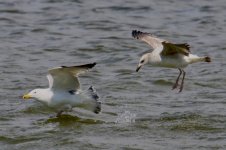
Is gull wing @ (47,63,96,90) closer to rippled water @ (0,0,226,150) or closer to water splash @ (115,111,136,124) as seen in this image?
rippled water @ (0,0,226,150)

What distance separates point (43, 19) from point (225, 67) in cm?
682

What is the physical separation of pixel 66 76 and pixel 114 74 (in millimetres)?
4406

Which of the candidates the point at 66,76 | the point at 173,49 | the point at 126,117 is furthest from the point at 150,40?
the point at 66,76

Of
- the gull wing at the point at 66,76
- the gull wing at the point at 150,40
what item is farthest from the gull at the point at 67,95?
the gull wing at the point at 150,40

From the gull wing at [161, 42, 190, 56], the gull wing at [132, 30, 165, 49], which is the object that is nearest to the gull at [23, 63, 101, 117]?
the gull wing at [161, 42, 190, 56]

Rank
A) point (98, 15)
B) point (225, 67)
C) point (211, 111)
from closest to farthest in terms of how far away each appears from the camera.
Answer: point (211, 111) < point (225, 67) < point (98, 15)

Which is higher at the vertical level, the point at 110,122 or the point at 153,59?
the point at 153,59

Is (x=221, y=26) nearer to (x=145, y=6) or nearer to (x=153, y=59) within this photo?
(x=145, y=6)

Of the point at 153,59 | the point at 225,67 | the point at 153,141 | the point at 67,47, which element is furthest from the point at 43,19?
the point at 153,141

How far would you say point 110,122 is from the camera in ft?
38.8

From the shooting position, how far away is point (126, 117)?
1198 cm

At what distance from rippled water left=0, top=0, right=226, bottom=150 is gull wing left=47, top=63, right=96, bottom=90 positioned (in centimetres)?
63

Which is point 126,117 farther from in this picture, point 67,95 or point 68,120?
point 67,95

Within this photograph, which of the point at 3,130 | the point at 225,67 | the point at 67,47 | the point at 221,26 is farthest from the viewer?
the point at 221,26
